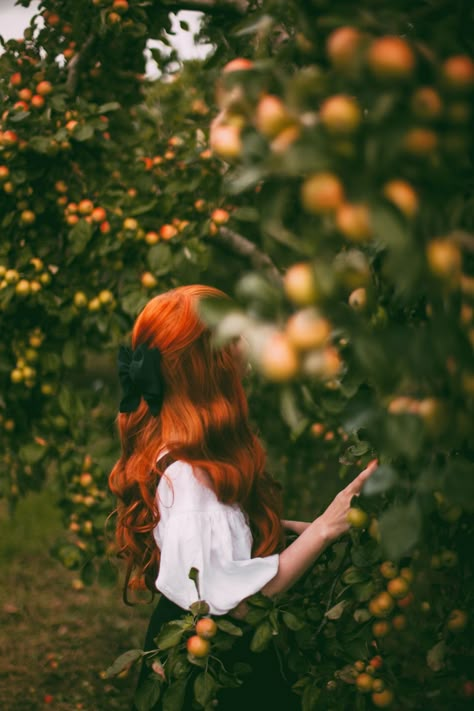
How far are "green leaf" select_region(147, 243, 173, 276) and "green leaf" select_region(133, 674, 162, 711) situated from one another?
1178 mm

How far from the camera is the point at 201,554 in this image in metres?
1.30

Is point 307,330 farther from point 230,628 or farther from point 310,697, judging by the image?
point 310,697

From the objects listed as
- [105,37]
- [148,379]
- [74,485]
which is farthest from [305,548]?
[105,37]

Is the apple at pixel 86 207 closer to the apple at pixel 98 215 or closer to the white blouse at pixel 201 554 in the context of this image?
the apple at pixel 98 215

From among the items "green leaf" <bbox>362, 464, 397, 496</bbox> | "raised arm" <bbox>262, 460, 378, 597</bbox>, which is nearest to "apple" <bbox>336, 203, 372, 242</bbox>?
"green leaf" <bbox>362, 464, 397, 496</bbox>

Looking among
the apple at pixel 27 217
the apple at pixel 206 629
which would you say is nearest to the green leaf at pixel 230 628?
the apple at pixel 206 629

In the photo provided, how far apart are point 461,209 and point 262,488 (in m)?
1.07

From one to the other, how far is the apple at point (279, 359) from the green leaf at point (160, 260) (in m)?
1.50

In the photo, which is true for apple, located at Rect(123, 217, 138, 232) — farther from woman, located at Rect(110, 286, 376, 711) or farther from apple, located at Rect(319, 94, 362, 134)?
apple, located at Rect(319, 94, 362, 134)

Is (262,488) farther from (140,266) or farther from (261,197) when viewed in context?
(261,197)

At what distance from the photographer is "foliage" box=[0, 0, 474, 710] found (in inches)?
23.2

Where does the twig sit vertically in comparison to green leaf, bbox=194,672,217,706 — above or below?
above

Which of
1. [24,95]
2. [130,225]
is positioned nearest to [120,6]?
[24,95]

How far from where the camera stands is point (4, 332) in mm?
2207
